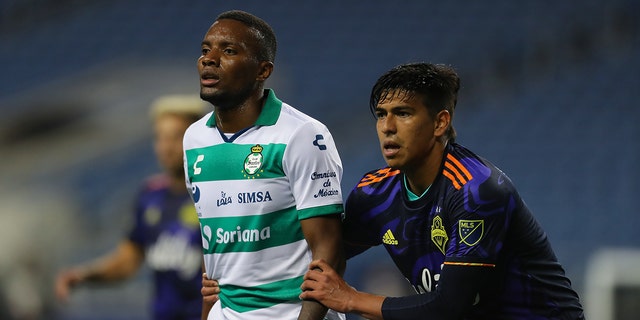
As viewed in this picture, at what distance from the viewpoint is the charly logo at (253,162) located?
11.8 ft

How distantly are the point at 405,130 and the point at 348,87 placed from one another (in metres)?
9.93

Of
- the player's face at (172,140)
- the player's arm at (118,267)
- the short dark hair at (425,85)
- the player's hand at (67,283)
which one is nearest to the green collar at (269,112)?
the short dark hair at (425,85)

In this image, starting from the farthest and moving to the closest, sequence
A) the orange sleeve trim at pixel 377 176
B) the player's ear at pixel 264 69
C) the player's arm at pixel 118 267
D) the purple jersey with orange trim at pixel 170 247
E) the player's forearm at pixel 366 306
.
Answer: the player's arm at pixel 118 267
the purple jersey with orange trim at pixel 170 247
the orange sleeve trim at pixel 377 176
the player's ear at pixel 264 69
the player's forearm at pixel 366 306

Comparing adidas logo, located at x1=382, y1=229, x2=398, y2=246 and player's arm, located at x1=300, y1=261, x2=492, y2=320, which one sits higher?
adidas logo, located at x1=382, y1=229, x2=398, y2=246

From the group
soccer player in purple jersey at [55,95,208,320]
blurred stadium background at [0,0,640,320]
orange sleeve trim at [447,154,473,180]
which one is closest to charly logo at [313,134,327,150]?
orange sleeve trim at [447,154,473,180]

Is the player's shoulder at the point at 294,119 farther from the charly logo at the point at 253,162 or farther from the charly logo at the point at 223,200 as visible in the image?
the charly logo at the point at 223,200

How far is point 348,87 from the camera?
43.8 ft

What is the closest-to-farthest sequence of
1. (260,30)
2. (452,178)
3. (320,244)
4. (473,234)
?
(473,234) < (452,178) < (320,244) < (260,30)

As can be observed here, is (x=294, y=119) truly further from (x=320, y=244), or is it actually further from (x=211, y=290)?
(x=211, y=290)

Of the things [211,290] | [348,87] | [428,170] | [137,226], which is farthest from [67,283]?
[348,87]

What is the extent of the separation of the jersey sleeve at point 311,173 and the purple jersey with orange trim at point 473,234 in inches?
8.3

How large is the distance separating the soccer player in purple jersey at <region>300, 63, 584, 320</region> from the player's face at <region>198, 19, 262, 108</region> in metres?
0.47

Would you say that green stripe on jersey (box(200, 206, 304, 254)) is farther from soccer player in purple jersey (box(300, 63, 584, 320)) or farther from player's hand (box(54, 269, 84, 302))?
player's hand (box(54, 269, 84, 302))

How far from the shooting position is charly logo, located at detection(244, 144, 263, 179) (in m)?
3.61
